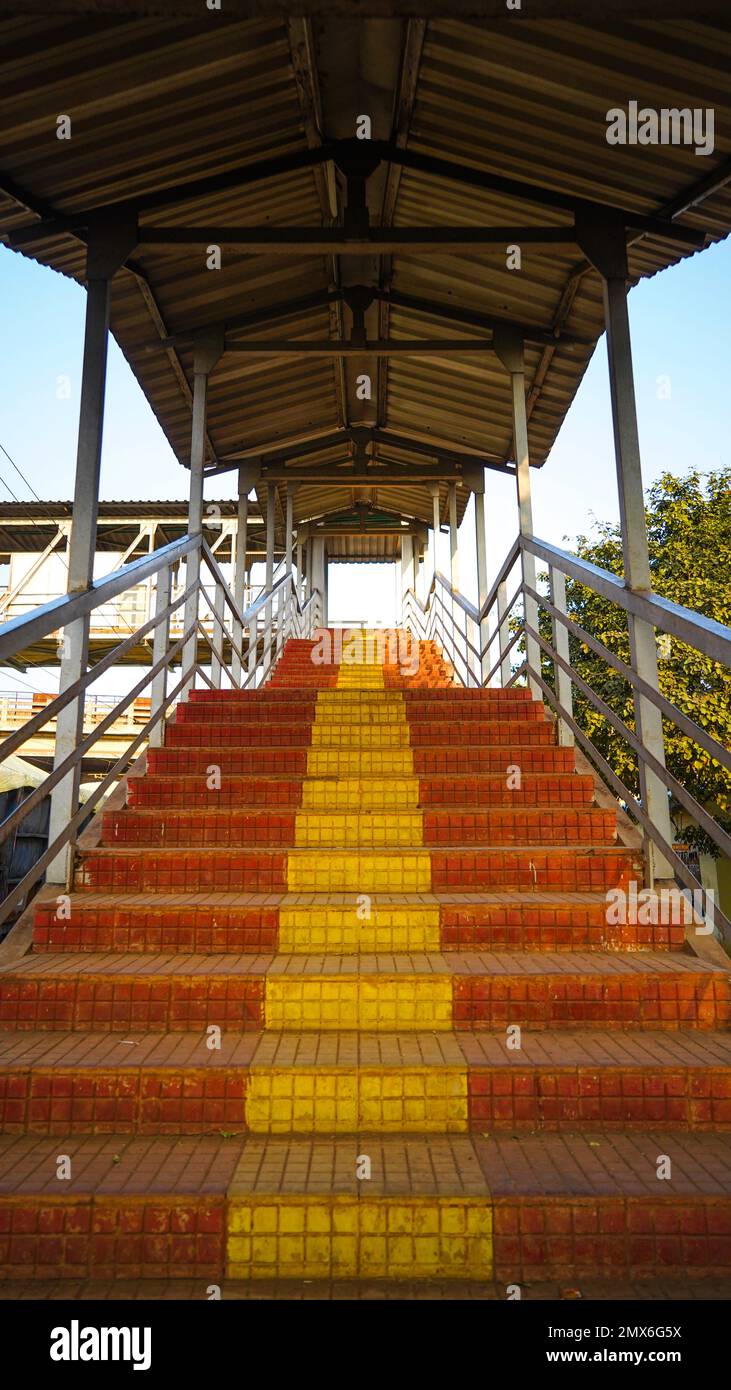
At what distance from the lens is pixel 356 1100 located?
2.35m

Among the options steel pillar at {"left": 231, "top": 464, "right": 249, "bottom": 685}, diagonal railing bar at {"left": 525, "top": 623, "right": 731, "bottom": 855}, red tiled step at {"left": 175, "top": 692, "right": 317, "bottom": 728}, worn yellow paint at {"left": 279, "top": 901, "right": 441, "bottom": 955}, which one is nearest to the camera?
diagonal railing bar at {"left": 525, "top": 623, "right": 731, "bottom": 855}

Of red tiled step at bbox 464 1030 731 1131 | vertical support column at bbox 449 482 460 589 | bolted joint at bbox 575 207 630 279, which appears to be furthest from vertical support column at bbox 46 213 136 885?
vertical support column at bbox 449 482 460 589

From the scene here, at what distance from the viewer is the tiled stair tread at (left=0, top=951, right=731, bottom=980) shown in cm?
279

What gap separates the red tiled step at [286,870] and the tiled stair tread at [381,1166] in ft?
4.11

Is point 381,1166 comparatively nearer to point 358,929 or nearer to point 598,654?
point 358,929

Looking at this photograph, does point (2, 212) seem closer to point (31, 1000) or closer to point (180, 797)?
point (180, 797)

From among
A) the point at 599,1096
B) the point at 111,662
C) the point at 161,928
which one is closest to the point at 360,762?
the point at 111,662

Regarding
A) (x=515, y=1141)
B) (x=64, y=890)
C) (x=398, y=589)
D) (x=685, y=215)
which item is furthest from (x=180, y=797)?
(x=398, y=589)

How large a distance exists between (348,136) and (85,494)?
299 cm

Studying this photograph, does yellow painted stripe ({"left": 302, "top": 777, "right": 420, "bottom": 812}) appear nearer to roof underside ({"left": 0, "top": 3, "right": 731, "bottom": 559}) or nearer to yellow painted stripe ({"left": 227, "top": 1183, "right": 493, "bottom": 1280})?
yellow painted stripe ({"left": 227, "top": 1183, "right": 493, "bottom": 1280})

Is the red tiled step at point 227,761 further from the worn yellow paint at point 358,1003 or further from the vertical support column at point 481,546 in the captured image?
the vertical support column at point 481,546

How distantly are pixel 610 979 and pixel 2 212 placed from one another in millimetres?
4723

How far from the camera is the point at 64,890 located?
11.3ft

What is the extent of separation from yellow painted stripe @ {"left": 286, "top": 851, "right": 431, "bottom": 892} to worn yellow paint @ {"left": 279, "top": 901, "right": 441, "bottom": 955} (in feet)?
1.10
